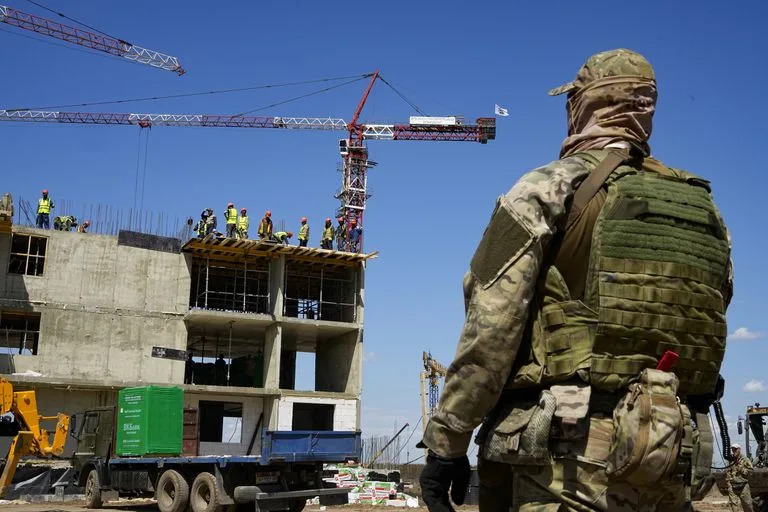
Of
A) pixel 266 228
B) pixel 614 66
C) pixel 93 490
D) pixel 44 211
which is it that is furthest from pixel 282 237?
pixel 614 66

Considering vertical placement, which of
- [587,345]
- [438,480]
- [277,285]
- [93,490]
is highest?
[277,285]

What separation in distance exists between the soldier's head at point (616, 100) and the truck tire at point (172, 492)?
14436 millimetres

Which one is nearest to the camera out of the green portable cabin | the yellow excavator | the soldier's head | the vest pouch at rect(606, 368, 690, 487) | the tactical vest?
the vest pouch at rect(606, 368, 690, 487)

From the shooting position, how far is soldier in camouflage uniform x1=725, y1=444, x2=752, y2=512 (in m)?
15.4

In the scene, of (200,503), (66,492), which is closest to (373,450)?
(66,492)

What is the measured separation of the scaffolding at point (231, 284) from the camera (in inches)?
1379

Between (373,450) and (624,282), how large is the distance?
42537mm

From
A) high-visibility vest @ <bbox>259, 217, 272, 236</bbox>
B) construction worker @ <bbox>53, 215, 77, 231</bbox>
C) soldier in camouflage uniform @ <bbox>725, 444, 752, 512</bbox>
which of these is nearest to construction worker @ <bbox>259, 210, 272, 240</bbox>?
high-visibility vest @ <bbox>259, 217, 272, 236</bbox>

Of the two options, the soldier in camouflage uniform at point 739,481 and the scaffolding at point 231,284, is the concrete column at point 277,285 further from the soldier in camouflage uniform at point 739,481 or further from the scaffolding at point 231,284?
the soldier in camouflage uniform at point 739,481

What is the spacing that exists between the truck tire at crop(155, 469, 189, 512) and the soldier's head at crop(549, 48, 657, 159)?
14.4 meters

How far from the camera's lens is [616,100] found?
3150 millimetres

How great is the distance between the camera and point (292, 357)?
40.2 meters

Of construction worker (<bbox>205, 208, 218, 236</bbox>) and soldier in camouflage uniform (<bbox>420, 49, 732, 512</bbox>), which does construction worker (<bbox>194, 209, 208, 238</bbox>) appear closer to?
construction worker (<bbox>205, 208, 218, 236</bbox>)

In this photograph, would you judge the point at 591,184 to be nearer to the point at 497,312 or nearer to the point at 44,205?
the point at 497,312
